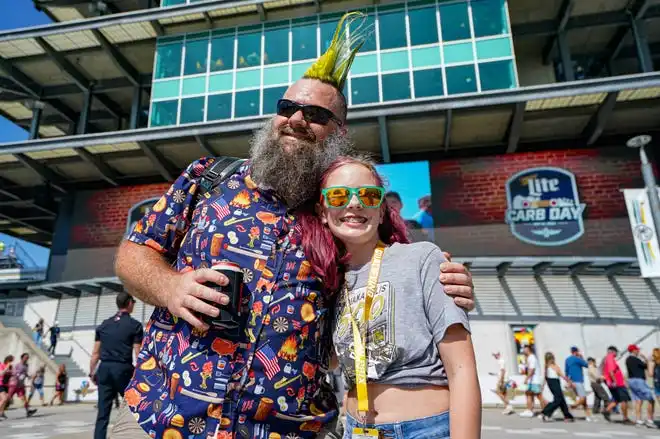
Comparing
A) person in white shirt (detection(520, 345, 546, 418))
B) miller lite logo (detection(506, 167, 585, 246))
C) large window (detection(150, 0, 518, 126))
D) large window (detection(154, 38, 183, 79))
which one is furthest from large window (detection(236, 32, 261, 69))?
person in white shirt (detection(520, 345, 546, 418))

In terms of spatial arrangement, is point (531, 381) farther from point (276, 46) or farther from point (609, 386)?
point (276, 46)

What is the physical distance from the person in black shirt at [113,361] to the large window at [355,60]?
11396mm

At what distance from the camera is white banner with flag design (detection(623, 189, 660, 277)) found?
40.2ft

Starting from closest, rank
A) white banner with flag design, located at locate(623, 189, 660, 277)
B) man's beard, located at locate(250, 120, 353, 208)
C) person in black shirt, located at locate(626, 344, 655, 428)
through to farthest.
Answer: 1. man's beard, located at locate(250, 120, 353, 208)
2. person in black shirt, located at locate(626, 344, 655, 428)
3. white banner with flag design, located at locate(623, 189, 660, 277)

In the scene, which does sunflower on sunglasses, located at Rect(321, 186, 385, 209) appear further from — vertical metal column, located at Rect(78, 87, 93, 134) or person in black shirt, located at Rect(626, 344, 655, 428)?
vertical metal column, located at Rect(78, 87, 93, 134)

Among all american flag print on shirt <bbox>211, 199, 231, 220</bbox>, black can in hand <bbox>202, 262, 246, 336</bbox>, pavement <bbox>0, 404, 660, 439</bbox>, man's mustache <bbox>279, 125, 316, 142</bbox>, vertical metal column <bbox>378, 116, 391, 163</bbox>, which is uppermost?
vertical metal column <bbox>378, 116, 391, 163</bbox>

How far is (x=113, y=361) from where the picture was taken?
546 centimetres

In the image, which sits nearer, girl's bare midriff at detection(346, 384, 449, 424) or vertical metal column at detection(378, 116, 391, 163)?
girl's bare midriff at detection(346, 384, 449, 424)

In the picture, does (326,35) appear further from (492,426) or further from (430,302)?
(430,302)

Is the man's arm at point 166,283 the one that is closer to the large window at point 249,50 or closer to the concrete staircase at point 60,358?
the large window at point 249,50

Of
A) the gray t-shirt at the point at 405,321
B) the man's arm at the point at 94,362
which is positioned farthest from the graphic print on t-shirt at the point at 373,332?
the man's arm at the point at 94,362

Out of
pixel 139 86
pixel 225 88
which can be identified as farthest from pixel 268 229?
pixel 139 86

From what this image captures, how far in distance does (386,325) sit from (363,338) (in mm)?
103

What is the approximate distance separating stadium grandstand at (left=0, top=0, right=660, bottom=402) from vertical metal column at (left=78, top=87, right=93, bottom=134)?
9 centimetres
